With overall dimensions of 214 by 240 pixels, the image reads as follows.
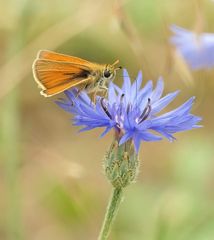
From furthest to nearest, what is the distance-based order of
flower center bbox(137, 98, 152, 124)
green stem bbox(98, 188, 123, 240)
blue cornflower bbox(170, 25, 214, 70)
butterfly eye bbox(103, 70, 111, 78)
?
blue cornflower bbox(170, 25, 214, 70), butterfly eye bbox(103, 70, 111, 78), flower center bbox(137, 98, 152, 124), green stem bbox(98, 188, 123, 240)

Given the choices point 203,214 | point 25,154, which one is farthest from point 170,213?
point 25,154

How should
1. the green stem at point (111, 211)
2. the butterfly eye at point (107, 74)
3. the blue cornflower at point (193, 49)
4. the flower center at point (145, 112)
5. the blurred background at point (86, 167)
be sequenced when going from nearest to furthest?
the green stem at point (111, 211) → the flower center at point (145, 112) → the butterfly eye at point (107, 74) → the blue cornflower at point (193, 49) → the blurred background at point (86, 167)

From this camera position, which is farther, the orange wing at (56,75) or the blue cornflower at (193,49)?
the blue cornflower at (193,49)

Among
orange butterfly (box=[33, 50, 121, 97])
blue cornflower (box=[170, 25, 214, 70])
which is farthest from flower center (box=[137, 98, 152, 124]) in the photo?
blue cornflower (box=[170, 25, 214, 70])

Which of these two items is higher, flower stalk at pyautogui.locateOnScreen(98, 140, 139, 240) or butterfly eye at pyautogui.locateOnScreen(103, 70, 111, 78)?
butterfly eye at pyautogui.locateOnScreen(103, 70, 111, 78)

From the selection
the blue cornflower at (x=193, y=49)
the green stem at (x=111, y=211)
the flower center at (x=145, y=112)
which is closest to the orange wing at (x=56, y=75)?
the flower center at (x=145, y=112)

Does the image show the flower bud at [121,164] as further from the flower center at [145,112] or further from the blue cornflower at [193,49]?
the blue cornflower at [193,49]

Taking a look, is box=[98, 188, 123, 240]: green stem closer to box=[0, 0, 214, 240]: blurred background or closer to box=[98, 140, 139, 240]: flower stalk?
box=[98, 140, 139, 240]: flower stalk

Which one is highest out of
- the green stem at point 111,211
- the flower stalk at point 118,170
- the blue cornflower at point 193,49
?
the blue cornflower at point 193,49
